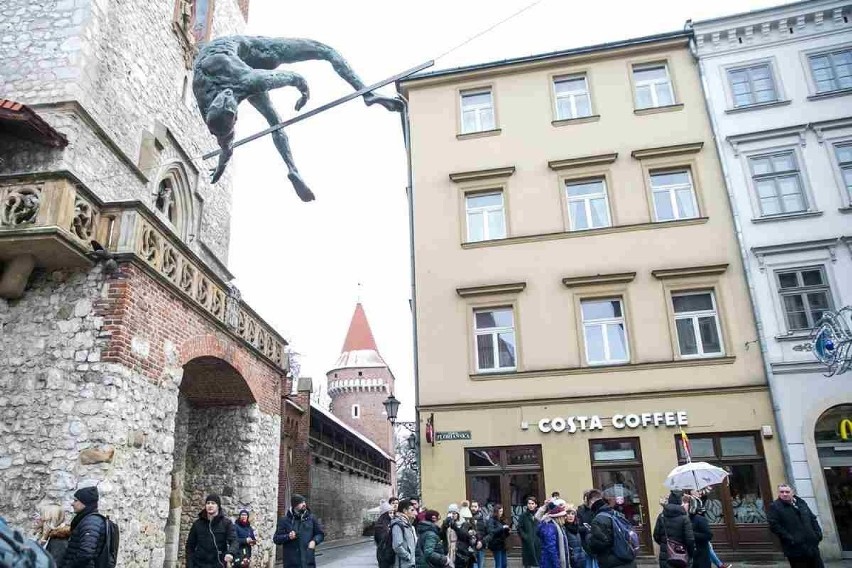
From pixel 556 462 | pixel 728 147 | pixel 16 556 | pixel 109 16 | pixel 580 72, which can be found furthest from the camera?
pixel 580 72

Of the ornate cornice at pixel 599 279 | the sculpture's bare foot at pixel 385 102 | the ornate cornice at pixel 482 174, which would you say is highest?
the ornate cornice at pixel 482 174

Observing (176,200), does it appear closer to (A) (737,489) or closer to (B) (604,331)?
(B) (604,331)

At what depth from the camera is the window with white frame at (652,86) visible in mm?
17062

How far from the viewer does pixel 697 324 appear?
49.6ft

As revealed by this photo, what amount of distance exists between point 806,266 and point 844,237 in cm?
101

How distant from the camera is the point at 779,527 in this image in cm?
847

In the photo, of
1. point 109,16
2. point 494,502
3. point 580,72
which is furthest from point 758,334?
point 109,16

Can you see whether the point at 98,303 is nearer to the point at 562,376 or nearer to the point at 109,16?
the point at 109,16

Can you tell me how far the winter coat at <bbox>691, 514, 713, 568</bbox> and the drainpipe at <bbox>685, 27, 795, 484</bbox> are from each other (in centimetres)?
686

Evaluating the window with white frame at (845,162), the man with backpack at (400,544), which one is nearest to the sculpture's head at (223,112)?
the man with backpack at (400,544)

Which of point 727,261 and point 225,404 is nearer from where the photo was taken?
point 225,404

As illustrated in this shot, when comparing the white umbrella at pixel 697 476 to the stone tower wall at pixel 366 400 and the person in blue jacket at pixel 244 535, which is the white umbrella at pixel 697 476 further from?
the stone tower wall at pixel 366 400

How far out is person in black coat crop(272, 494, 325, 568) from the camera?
854cm

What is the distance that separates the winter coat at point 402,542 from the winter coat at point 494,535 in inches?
177
